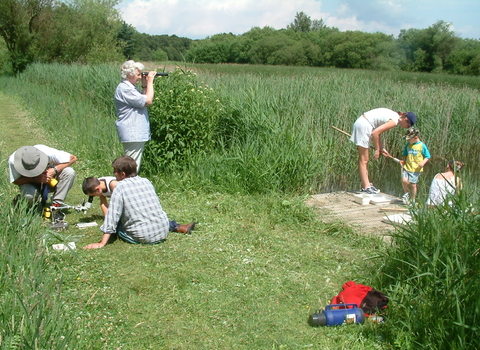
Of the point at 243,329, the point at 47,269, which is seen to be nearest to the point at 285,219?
the point at 243,329

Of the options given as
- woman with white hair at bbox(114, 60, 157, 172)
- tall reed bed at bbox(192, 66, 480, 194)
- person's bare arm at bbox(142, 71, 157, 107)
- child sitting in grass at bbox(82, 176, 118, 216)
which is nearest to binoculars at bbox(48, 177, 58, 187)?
child sitting in grass at bbox(82, 176, 118, 216)

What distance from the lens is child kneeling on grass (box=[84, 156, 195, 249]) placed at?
452 centimetres

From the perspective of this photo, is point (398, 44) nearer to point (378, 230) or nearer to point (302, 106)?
point (302, 106)

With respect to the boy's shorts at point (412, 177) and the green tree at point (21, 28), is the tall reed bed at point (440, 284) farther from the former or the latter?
the green tree at point (21, 28)

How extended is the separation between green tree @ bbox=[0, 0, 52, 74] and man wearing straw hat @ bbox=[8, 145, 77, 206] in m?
29.4

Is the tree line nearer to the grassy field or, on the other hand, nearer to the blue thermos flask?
the grassy field

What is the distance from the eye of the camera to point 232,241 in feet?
16.1

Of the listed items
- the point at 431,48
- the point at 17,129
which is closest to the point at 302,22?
the point at 431,48

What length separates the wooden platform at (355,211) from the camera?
556cm

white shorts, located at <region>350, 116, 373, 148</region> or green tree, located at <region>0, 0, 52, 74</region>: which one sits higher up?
green tree, located at <region>0, 0, 52, 74</region>

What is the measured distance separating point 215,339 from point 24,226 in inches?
75.5

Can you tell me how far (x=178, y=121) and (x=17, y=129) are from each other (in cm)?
684

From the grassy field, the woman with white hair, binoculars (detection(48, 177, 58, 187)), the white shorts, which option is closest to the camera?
the grassy field

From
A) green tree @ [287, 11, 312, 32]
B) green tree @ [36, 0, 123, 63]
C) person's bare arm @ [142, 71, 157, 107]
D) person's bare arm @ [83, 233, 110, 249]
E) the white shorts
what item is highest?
green tree @ [287, 11, 312, 32]
